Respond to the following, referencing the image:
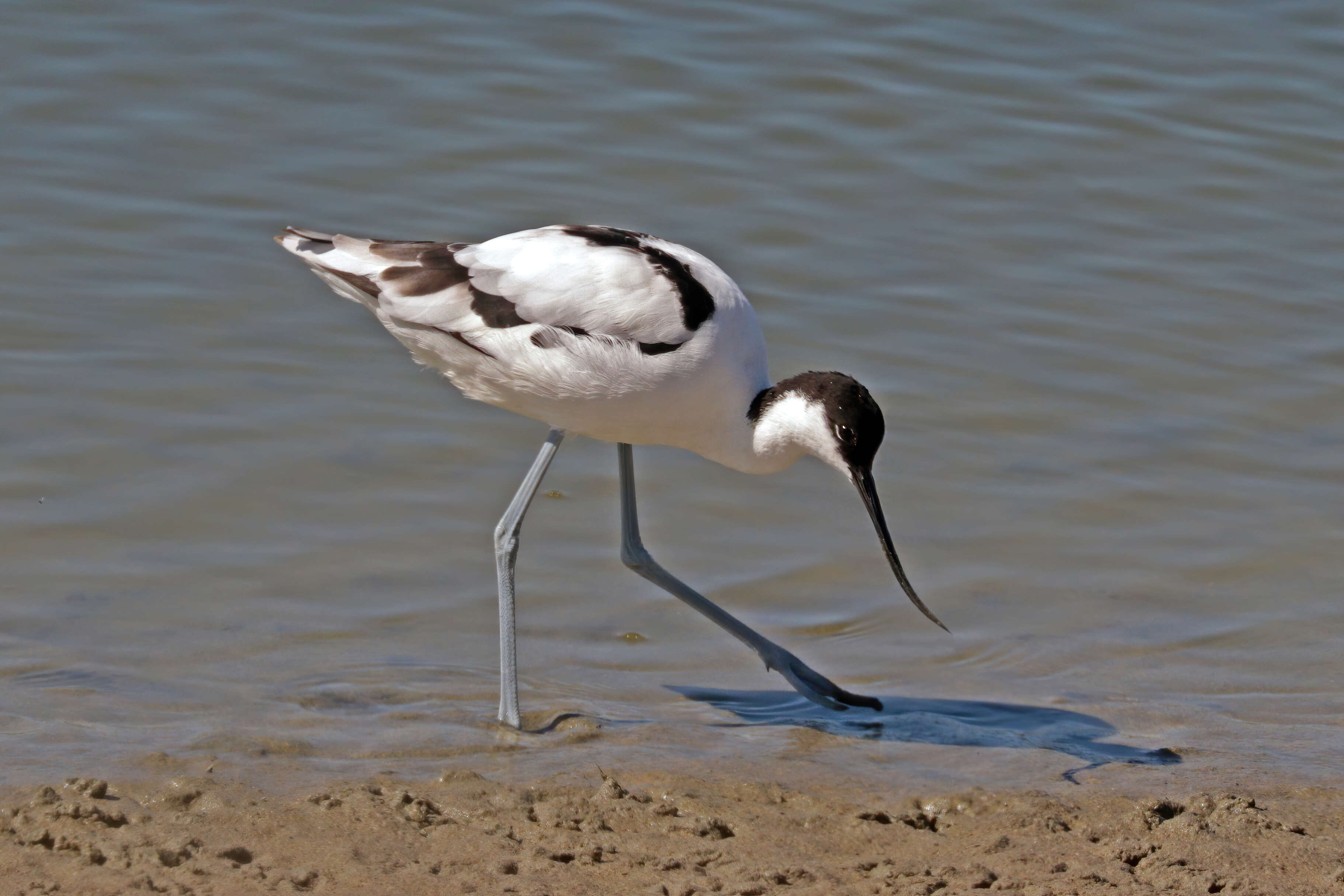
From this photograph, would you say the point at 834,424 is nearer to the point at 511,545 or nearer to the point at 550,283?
the point at 550,283

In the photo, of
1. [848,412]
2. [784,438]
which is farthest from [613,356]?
[848,412]

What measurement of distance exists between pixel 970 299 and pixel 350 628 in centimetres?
377

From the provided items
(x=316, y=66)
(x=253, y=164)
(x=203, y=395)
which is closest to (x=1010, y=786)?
(x=203, y=395)

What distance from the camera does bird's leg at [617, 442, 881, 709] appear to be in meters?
5.17

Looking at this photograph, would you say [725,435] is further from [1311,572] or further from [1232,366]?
[1232,366]

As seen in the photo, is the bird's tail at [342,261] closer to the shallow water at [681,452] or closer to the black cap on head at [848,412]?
the shallow water at [681,452]

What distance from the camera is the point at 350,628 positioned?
538 centimetres

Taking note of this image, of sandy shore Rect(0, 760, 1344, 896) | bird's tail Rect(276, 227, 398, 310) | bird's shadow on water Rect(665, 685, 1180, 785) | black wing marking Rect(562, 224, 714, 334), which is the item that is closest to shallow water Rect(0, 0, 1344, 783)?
bird's shadow on water Rect(665, 685, 1180, 785)

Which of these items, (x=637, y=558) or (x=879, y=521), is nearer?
(x=879, y=521)

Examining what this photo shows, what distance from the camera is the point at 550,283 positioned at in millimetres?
5043

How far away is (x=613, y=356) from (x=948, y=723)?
1.44 m

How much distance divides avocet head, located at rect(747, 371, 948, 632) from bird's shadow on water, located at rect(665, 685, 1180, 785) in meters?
0.28

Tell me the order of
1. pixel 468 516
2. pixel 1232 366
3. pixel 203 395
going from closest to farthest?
pixel 468 516
pixel 203 395
pixel 1232 366

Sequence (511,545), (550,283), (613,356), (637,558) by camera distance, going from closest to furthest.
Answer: (613,356)
(550,283)
(511,545)
(637,558)
